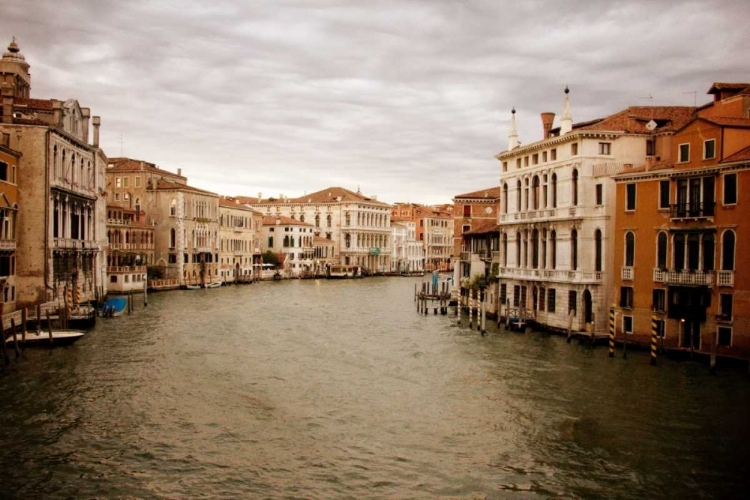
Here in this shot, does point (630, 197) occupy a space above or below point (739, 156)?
below

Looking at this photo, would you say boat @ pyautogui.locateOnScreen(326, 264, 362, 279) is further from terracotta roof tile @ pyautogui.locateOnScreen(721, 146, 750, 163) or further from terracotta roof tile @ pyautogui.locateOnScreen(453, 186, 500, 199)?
terracotta roof tile @ pyautogui.locateOnScreen(721, 146, 750, 163)

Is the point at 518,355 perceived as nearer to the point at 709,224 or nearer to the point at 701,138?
the point at 709,224

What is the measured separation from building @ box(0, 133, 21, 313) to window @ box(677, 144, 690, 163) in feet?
57.4

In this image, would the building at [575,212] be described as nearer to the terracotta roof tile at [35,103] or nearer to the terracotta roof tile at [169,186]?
the terracotta roof tile at [35,103]

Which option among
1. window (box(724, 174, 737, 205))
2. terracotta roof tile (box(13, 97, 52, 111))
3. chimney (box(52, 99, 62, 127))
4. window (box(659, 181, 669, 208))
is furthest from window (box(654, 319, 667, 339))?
terracotta roof tile (box(13, 97, 52, 111))

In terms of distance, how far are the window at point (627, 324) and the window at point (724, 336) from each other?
8.41 ft

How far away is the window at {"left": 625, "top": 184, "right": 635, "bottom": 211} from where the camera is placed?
18.2 meters

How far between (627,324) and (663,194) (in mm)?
3407

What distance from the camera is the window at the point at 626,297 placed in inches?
705

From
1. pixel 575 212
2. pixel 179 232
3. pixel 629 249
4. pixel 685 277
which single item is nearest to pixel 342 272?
pixel 179 232

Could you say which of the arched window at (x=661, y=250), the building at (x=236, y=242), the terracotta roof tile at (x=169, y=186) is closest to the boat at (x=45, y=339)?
the arched window at (x=661, y=250)

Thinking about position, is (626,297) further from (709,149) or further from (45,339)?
(45,339)

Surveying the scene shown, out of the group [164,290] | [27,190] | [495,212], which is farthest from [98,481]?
[164,290]

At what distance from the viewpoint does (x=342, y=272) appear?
63875mm
